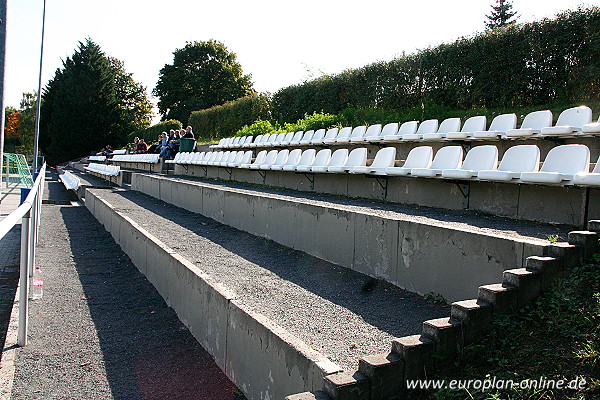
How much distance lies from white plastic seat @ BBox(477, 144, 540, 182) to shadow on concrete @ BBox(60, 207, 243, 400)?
141 inches

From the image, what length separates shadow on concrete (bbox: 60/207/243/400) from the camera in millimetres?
3744

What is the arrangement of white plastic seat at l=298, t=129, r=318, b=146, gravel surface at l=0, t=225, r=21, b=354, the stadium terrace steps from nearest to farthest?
the stadium terrace steps
gravel surface at l=0, t=225, r=21, b=354
white plastic seat at l=298, t=129, r=318, b=146

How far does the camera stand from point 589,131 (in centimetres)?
580

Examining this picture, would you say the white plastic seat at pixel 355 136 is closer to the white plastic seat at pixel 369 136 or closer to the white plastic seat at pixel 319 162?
the white plastic seat at pixel 369 136

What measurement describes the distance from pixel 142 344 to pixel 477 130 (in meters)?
6.22

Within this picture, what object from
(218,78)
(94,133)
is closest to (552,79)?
(94,133)

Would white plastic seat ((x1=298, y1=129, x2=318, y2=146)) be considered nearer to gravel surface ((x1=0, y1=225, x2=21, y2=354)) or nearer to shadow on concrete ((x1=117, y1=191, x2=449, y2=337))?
shadow on concrete ((x1=117, y1=191, x2=449, y2=337))

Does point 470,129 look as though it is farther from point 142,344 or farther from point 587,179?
point 142,344

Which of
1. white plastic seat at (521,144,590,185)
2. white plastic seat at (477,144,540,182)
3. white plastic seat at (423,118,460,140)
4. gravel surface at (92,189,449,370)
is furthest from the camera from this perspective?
white plastic seat at (423,118,460,140)

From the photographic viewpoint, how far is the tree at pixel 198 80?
63531 millimetres

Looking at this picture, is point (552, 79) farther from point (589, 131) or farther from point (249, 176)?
point (249, 176)

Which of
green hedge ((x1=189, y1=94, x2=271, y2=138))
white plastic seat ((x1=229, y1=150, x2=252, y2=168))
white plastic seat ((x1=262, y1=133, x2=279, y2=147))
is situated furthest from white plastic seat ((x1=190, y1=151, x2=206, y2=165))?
green hedge ((x1=189, y1=94, x2=271, y2=138))

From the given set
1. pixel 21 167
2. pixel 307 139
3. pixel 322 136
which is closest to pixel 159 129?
pixel 21 167

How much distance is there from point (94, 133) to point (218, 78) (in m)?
19.1
